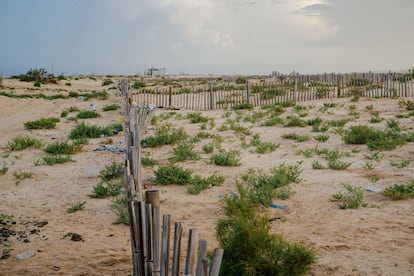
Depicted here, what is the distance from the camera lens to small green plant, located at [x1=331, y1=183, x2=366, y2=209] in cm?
504

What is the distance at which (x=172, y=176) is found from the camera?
6309mm

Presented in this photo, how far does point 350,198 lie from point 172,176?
8.29ft

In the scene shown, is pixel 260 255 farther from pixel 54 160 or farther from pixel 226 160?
pixel 54 160

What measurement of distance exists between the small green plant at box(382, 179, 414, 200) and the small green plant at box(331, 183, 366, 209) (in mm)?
314

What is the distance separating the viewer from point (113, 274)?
3.58 m

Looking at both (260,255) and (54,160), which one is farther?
(54,160)

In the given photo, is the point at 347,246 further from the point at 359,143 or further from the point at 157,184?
the point at 359,143

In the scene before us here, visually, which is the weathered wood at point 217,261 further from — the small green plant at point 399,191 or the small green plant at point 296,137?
the small green plant at point 296,137

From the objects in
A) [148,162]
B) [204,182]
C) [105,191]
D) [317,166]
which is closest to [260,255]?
[204,182]

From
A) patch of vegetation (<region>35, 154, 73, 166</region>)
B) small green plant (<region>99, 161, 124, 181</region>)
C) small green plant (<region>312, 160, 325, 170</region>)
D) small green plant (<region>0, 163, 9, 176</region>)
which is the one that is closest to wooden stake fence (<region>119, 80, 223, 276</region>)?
small green plant (<region>99, 161, 124, 181</region>)

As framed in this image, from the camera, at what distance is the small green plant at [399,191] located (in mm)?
5254

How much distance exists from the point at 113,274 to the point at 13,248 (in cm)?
126

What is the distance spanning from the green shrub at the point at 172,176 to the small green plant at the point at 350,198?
2138mm

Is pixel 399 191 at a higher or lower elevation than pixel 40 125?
A: lower
